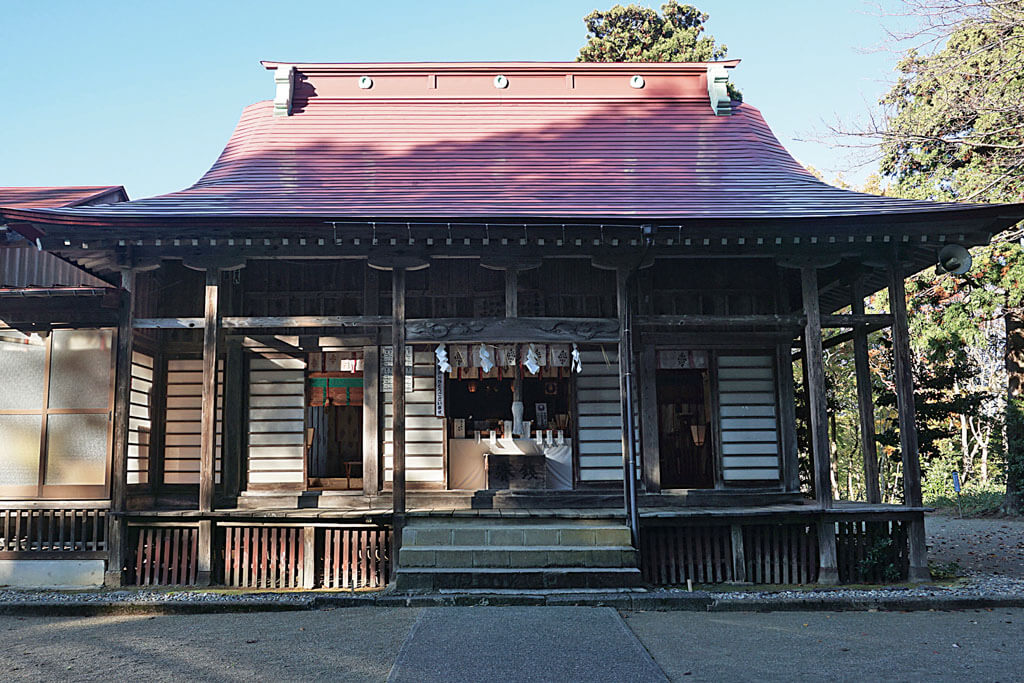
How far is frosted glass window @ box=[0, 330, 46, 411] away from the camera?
10828mm

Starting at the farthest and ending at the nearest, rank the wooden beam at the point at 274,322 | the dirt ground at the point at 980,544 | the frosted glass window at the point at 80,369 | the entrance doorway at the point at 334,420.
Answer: the entrance doorway at the point at 334,420 < the dirt ground at the point at 980,544 < the frosted glass window at the point at 80,369 < the wooden beam at the point at 274,322

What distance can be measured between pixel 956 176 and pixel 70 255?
50.4 feet

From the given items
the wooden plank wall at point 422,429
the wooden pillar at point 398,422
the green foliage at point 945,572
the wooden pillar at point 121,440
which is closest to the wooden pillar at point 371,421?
the wooden plank wall at point 422,429

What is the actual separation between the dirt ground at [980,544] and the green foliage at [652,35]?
45.4 feet

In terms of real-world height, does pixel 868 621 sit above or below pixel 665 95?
A: below

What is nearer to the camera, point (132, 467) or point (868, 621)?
point (868, 621)

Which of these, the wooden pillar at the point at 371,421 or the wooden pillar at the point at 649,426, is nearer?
the wooden pillar at the point at 371,421

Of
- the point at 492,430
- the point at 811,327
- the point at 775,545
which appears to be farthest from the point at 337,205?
the point at 775,545

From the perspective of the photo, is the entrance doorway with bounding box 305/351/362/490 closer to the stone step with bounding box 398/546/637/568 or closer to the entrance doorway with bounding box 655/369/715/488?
the stone step with bounding box 398/546/637/568

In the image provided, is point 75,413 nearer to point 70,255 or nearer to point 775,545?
point 70,255

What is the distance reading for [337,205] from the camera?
35.5 ft

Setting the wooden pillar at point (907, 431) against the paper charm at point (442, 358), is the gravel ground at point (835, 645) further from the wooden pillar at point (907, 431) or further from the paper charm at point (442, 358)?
the paper charm at point (442, 358)

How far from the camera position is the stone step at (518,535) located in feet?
30.4

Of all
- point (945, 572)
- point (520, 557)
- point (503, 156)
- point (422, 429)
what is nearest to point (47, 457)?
point (422, 429)
